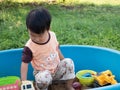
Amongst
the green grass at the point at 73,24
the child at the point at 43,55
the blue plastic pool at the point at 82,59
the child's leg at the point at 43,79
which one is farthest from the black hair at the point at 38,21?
the green grass at the point at 73,24

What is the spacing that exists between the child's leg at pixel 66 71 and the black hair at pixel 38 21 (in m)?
0.31

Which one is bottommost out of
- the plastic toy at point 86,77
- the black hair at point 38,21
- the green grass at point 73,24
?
the plastic toy at point 86,77

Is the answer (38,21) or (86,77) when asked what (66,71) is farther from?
(38,21)

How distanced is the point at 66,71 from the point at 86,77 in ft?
0.57

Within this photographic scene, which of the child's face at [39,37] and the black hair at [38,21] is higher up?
the black hair at [38,21]

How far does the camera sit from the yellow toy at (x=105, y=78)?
2137mm

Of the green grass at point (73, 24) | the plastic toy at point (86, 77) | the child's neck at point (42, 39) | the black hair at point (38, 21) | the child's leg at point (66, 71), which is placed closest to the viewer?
the black hair at point (38, 21)

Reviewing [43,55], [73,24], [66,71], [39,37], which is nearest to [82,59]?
[66,71]

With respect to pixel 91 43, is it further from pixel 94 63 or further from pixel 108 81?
pixel 108 81

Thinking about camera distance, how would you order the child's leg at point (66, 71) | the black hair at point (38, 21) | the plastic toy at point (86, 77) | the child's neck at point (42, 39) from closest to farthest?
the black hair at point (38, 21), the child's neck at point (42, 39), the child's leg at point (66, 71), the plastic toy at point (86, 77)

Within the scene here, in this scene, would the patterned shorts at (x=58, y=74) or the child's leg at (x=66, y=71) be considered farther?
the child's leg at (x=66, y=71)

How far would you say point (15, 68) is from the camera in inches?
93.1

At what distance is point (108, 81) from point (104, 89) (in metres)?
0.52

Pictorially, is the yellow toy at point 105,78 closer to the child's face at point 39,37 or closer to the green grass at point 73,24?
the child's face at point 39,37
